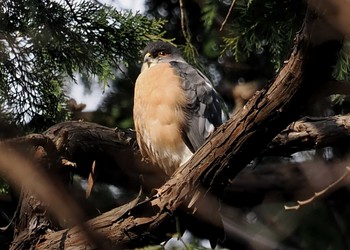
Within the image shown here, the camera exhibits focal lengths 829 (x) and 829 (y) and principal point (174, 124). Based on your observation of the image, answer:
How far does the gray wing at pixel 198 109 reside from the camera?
458cm

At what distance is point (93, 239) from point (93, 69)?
103 cm

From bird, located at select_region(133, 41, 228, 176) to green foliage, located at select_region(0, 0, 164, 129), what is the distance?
0.28 metres

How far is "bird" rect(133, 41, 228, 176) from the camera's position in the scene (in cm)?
458

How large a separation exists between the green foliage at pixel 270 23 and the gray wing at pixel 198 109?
29 centimetres

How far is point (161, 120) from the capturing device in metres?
4.58

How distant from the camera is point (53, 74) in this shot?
179 inches

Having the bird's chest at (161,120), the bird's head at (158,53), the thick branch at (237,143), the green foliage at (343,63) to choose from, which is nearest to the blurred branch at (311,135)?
the green foliage at (343,63)

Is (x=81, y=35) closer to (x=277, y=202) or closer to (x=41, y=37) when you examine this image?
(x=41, y=37)

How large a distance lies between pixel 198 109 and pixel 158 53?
0.66 m

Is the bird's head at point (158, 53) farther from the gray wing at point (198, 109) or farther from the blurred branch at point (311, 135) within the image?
the blurred branch at point (311, 135)

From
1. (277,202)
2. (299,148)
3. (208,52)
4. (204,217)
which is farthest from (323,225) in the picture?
(204,217)

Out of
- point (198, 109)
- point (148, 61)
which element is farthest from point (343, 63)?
point (148, 61)

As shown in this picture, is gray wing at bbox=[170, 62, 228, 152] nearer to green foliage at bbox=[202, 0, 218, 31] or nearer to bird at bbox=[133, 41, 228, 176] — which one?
bird at bbox=[133, 41, 228, 176]

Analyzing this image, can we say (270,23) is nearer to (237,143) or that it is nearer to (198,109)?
(198,109)
